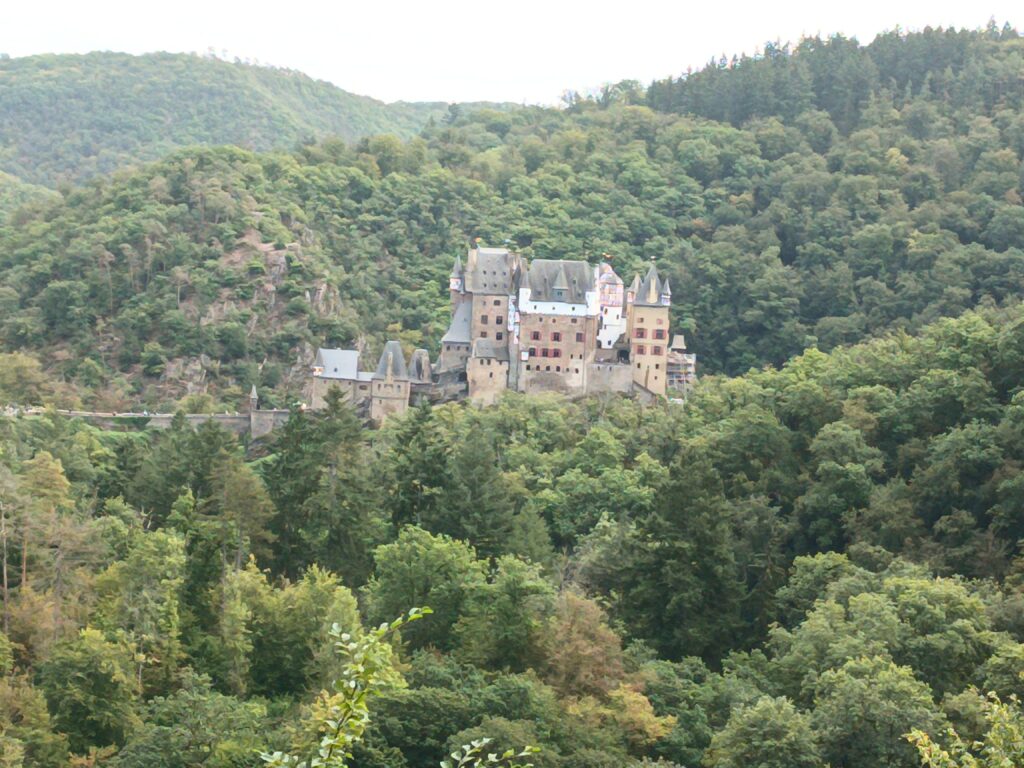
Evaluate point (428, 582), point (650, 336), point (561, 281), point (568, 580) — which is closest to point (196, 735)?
point (428, 582)

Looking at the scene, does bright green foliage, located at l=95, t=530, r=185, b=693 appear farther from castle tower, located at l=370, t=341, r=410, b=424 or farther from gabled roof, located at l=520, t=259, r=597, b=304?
gabled roof, located at l=520, t=259, r=597, b=304

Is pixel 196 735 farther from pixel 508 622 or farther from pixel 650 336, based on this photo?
pixel 650 336

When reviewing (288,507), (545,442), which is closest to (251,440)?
(545,442)

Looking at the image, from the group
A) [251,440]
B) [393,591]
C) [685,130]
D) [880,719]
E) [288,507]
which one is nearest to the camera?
[880,719]

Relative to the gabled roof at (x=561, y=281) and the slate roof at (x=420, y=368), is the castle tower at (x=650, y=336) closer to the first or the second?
the gabled roof at (x=561, y=281)

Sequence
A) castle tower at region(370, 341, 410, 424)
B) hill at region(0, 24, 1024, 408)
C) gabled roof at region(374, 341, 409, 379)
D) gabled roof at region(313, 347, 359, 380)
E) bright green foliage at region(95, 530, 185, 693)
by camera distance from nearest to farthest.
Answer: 1. bright green foliage at region(95, 530, 185, 693)
2. castle tower at region(370, 341, 410, 424)
3. gabled roof at region(374, 341, 409, 379)
4. gabled roof at region(313, 347, 359, 380)
5. hill at region(0, 24, 1024, 408)

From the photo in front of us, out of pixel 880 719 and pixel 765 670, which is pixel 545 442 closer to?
pixel 765 670

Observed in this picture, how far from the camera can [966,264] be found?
341ft

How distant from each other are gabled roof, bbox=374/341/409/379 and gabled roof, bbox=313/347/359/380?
1837 millimetres

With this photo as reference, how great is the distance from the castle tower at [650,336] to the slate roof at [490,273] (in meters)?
7.06

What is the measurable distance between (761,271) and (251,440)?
4166 cm

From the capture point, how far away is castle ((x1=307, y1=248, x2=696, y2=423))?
3337 inches

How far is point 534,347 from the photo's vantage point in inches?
3342

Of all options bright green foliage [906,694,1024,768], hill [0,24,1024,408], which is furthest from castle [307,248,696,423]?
bright green foliage [906,694,1024,768]
